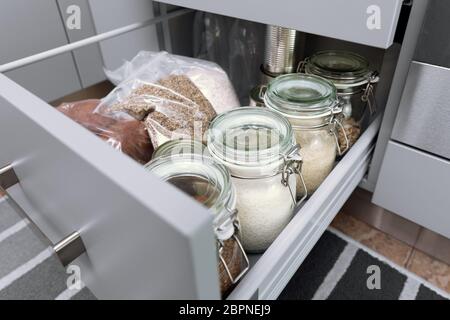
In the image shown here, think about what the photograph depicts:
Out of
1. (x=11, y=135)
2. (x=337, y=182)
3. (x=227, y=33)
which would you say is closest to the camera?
(x=11, y=135)

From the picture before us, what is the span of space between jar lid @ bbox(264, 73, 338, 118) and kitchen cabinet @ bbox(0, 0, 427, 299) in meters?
0.08

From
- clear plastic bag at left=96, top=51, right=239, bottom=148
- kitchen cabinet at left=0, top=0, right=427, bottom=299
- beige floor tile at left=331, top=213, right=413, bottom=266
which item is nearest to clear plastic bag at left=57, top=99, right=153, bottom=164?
clear plastic bag at left=96, top=51, right=239, bottom=148

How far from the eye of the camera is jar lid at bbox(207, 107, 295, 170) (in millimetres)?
389

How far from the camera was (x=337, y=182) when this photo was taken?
0.49 metres

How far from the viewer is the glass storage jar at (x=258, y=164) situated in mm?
393

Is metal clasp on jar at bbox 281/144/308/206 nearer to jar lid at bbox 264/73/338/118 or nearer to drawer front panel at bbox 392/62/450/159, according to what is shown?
jar lid at bbox 264/73/338/118

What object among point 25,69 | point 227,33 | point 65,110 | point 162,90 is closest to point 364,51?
point 227,33

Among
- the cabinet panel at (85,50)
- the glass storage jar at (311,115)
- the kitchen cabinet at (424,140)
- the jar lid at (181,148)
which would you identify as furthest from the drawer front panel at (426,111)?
the cabinet panel at (85,50)

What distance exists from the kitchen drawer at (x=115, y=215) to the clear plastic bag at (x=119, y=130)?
4.9 inches

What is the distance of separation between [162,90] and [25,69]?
2.37 ft

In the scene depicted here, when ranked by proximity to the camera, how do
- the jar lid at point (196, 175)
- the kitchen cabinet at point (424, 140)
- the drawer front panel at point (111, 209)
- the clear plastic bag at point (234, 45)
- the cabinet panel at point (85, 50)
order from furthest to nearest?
the cabinet panel at point (85, 50), the clear plastic bag at point (234, 45), the kitchen cabinet at point (424, 140), the jar lid at point (196, 175), the drawer front panel at point (111, 209)

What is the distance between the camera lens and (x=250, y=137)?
17.1 inches

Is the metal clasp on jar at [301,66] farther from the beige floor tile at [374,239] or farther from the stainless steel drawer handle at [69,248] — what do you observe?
the stainless steel drawer handle at [69,248]
